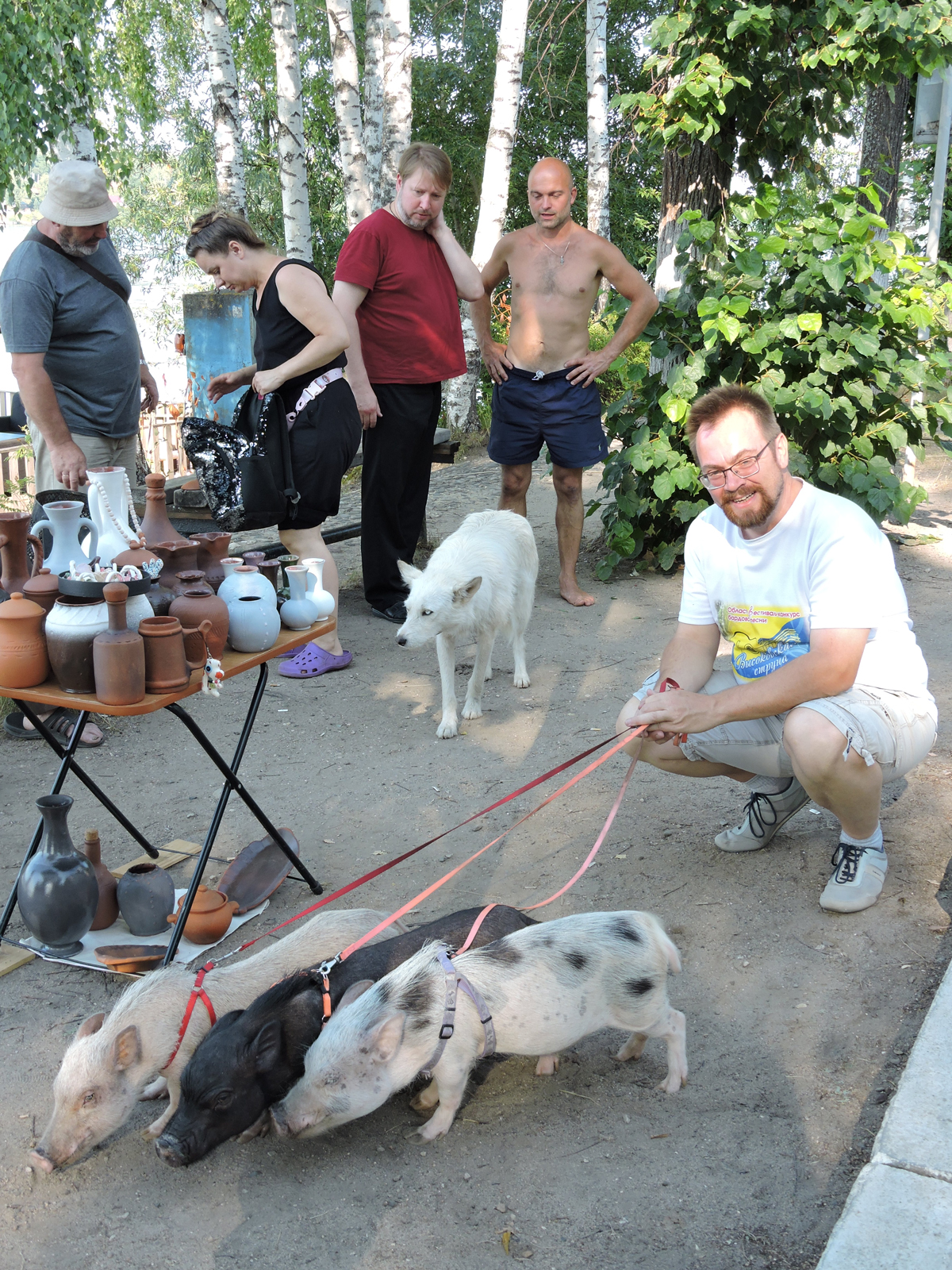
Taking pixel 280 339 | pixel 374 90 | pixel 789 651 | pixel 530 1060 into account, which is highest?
pixel 374 90

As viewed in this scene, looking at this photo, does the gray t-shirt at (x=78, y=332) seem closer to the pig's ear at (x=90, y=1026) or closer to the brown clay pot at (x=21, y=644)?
the brown clay pot at (x=21, y=644)

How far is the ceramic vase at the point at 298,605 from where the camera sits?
339cm

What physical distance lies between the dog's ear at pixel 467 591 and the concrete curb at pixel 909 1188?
2.89 m

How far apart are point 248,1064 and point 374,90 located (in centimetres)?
1302

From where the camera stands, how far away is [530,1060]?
279 centimetres

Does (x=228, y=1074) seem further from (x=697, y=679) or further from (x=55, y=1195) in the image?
(x=697, y=679)

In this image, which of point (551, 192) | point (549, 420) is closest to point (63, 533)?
point (549, 420)

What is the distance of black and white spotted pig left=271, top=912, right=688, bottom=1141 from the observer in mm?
2238

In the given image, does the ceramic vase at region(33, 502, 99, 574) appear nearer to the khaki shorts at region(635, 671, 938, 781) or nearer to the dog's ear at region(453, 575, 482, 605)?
the khaki shorts at region(635, 671, 938, 781)

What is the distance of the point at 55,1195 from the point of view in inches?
91.7

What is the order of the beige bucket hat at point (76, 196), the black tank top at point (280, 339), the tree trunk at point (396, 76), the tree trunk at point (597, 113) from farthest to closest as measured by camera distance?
the tree trunk at point (597, 113)
the tree trunk at point (396, 76)
the black tank top at point (280, 339)
the beige bucket hat at point (76, 196)

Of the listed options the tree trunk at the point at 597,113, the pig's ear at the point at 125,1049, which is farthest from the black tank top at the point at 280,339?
the tree trunk at the point at 597,113

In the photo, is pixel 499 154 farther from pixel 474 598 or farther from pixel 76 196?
pixel 474 598

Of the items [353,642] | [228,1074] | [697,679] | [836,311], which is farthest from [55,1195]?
[836,311]
